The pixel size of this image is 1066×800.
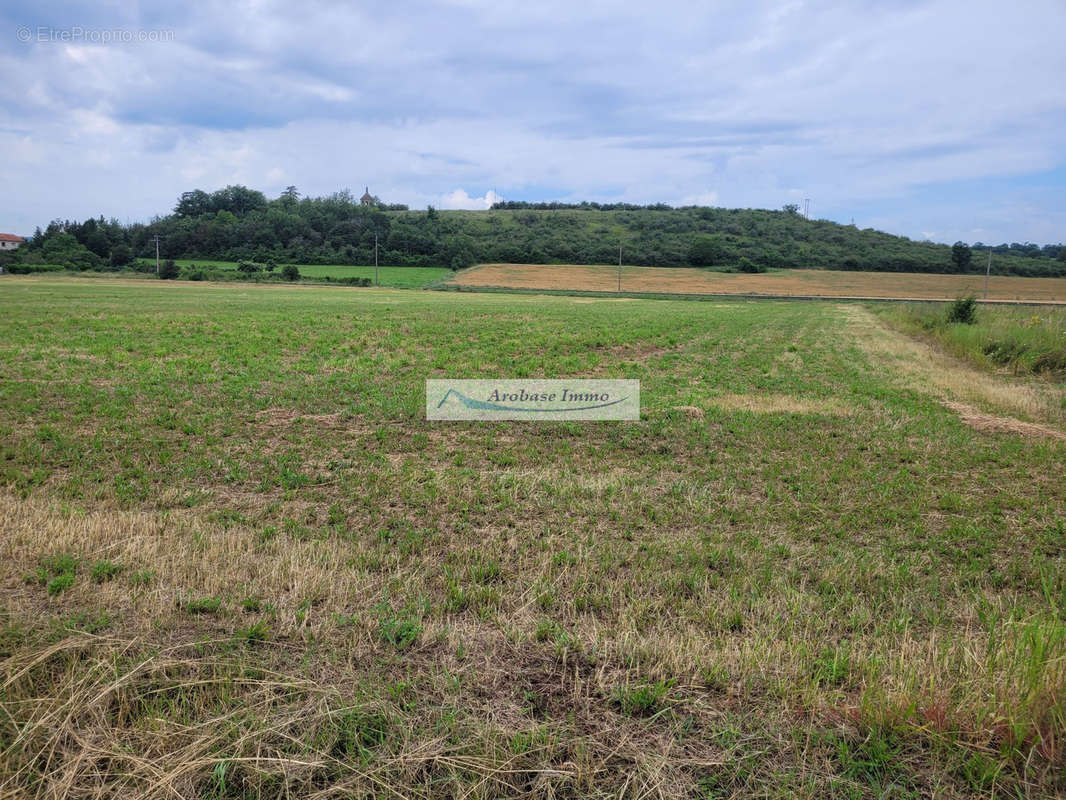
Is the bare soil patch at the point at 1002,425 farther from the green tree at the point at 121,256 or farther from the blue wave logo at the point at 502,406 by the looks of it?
the green tree at the point at 121,256

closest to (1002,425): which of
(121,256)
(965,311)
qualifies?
(965,311)

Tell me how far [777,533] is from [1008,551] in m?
2.10

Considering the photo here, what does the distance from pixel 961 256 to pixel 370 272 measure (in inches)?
3920

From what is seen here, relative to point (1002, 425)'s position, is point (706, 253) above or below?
above

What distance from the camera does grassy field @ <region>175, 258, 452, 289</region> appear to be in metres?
85.8

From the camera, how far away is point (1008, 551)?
18.7ft

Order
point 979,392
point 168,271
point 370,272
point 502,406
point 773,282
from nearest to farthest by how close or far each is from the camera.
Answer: point 502,406 < point 979,392 < point 168,271 < point 773,282 < point 370,272

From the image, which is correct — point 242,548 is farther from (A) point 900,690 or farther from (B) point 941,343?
(B) point 941,343

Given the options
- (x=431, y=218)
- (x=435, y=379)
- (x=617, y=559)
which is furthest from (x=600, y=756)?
(x=431, y=218)

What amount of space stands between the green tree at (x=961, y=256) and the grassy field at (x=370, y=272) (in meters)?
86.8

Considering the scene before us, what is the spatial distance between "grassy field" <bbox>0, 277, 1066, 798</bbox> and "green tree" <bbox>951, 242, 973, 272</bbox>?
377ft

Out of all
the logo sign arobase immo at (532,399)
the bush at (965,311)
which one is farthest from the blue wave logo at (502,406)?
the bush at (965,311)

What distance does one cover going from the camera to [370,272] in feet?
305

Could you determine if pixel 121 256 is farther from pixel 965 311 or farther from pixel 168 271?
pixel 965 311
